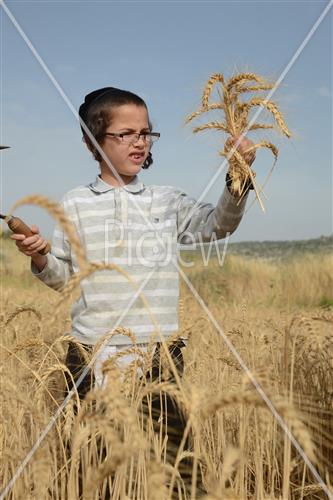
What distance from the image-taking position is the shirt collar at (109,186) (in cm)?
253

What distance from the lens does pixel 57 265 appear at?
2486 mm

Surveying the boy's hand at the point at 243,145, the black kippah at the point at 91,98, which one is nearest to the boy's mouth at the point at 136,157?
the black kippah at the point at 91,98

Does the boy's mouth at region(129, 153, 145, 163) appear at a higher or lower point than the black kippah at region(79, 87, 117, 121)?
lower

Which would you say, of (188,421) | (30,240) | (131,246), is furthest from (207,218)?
(188,421)

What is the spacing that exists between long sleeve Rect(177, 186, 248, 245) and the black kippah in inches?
22.1

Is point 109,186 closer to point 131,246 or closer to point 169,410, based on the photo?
point 131,246

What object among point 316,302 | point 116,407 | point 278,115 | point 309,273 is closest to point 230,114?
point 278,115

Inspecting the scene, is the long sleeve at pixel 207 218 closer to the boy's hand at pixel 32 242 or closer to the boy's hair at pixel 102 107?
the boy's hair at pixel 102 107

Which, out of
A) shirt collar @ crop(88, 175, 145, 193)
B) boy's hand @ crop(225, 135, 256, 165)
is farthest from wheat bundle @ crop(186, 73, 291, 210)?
shirt collar @ crop(88, 175, 145, 193)

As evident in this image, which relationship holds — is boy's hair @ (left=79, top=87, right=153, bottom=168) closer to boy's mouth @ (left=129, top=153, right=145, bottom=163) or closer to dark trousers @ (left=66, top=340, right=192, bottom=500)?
boy's mouth @ (left=129, top=153, right=145, bottom=163)

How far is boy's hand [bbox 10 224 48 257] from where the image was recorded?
207 cm

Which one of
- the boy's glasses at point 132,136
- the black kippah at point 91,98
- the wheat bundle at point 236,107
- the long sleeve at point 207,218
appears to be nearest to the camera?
the wheat bundle at point 236,107

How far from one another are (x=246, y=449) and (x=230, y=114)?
1.04 metres

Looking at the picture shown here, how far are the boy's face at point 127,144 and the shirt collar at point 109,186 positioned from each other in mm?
32
